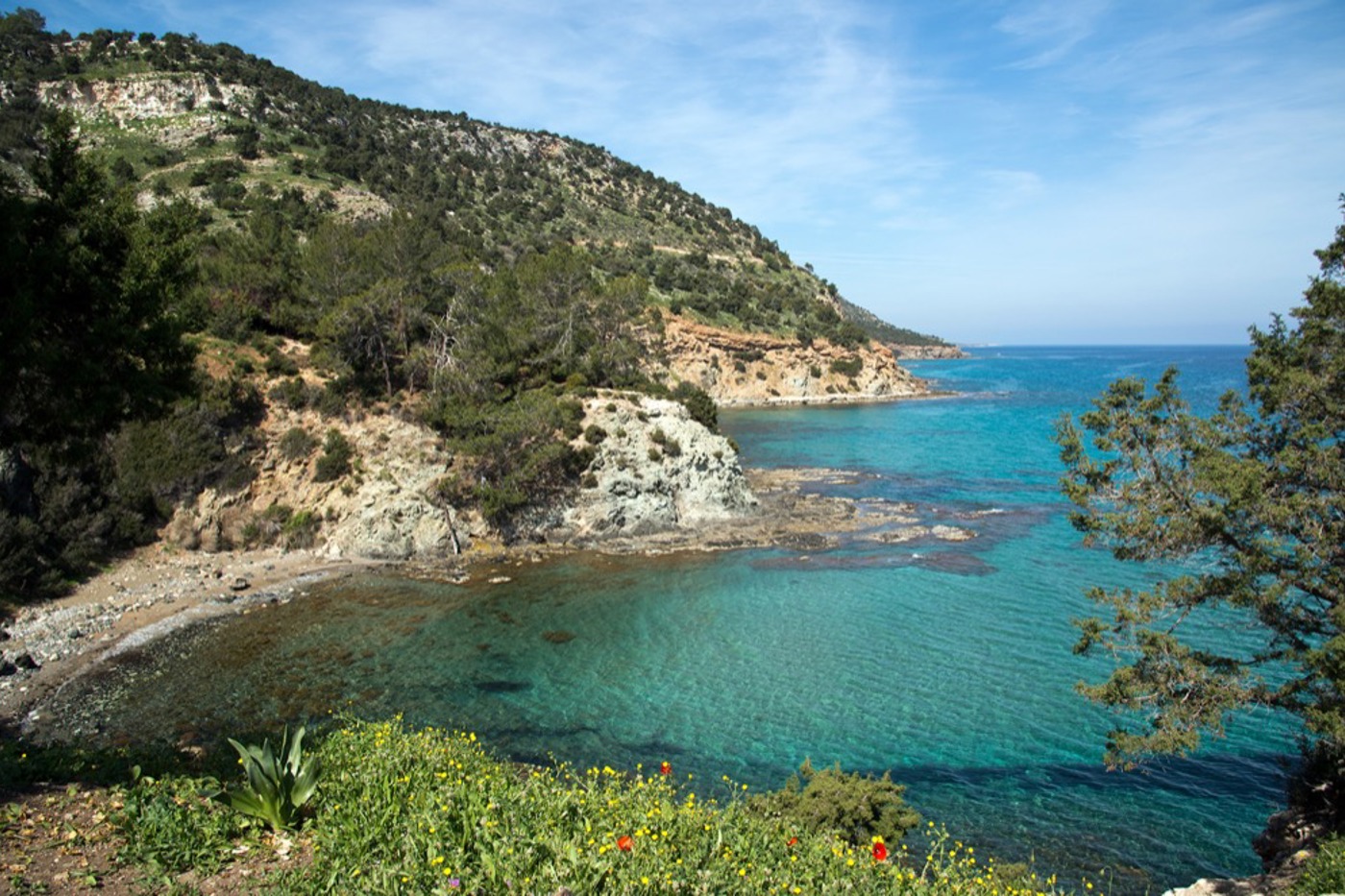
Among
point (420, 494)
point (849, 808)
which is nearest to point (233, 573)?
point (420, 494)

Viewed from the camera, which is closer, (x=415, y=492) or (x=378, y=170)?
(x=415, y=492)

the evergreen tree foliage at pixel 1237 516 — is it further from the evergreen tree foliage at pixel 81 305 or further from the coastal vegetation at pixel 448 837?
the evergreen tree foliage at pixel 81 305

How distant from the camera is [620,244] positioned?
283 feet

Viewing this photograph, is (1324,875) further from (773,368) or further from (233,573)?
(773,368)

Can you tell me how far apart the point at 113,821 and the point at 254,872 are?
165cm

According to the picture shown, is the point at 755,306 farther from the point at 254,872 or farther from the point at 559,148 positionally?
the point at 254,872

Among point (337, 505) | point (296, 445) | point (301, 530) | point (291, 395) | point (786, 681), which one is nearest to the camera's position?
point (786, 681)

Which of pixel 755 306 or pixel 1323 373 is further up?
pixel 755 306

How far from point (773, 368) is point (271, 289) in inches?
2500

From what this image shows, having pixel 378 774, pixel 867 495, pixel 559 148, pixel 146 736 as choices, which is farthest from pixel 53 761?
pixel 559 148

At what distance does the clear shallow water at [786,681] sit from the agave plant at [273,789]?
821 centimetres

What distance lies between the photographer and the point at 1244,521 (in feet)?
36.4

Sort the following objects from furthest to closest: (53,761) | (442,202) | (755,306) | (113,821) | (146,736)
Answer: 1. (755,306)
2. (442,202)
3. (146,736)
4. (53,761)
5. (113,821)

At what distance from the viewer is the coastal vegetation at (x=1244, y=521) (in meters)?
10.6
